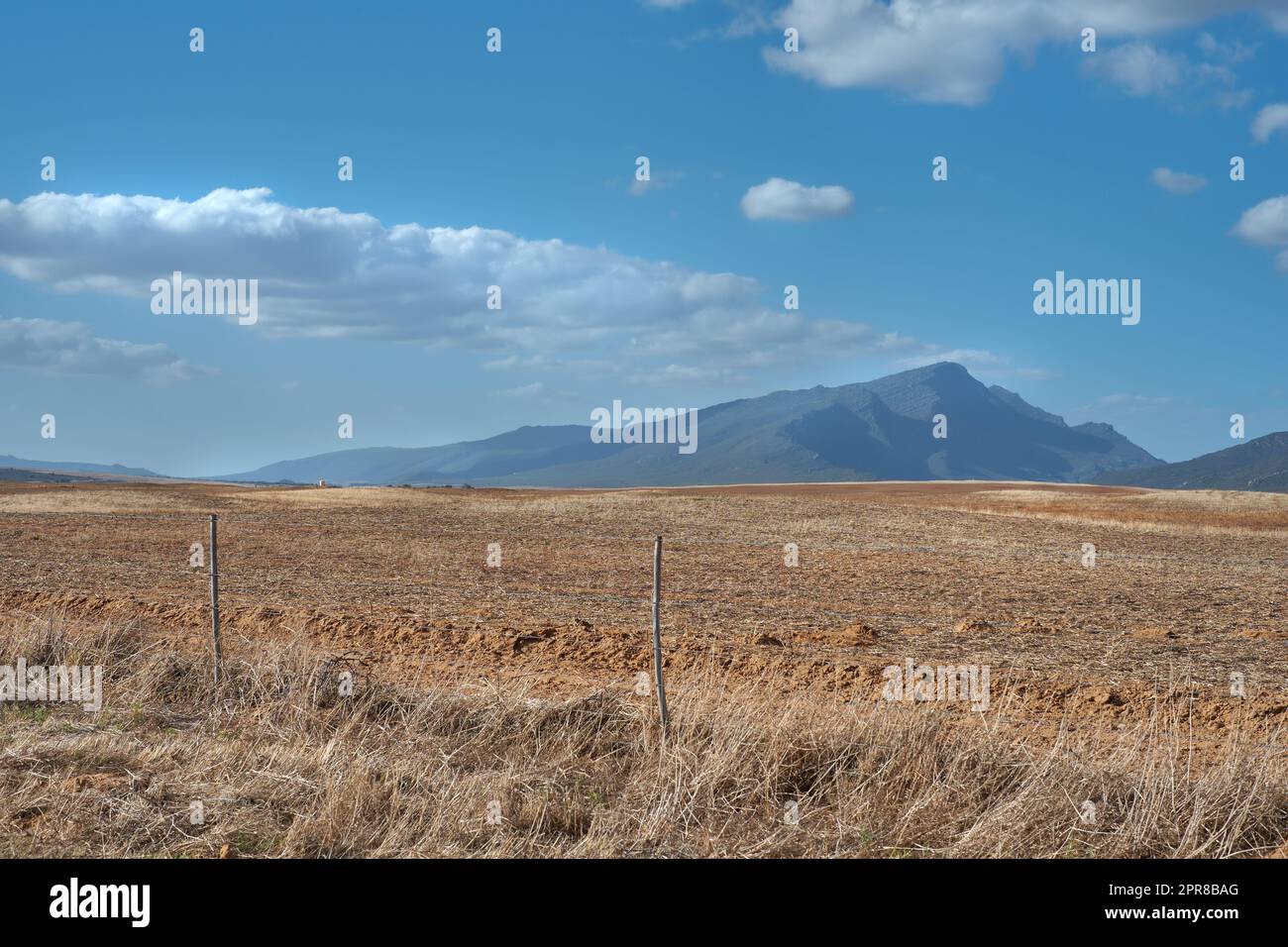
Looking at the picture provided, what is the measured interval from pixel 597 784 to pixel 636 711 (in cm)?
122

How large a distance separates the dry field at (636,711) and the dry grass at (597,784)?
0.03 m

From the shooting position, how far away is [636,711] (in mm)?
8258

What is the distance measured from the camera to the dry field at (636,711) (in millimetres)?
6195

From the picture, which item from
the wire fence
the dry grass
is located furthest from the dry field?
the wire fence

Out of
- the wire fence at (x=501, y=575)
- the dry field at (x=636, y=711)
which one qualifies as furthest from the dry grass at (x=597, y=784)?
the wire fence at (x=501, y=575)

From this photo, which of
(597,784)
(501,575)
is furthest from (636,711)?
(501,575)

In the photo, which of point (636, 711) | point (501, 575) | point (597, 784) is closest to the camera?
point (597, 784)

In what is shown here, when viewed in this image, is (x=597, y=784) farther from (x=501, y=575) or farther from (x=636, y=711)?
(x=501, y=575)

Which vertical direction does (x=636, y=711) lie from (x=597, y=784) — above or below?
above

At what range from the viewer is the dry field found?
20.3 feet

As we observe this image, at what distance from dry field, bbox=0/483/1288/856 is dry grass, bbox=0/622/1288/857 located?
0.03m
